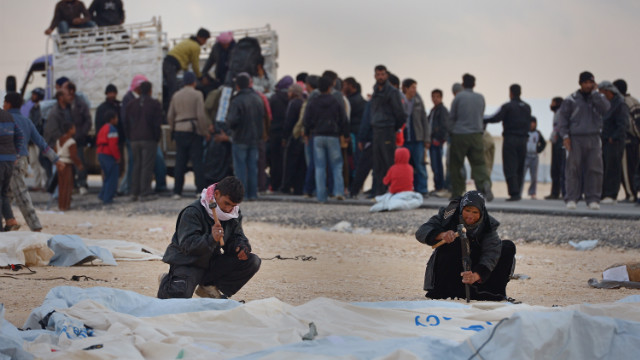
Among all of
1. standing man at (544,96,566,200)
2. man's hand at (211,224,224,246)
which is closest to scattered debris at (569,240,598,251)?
man's hand at (211,224,224,246)

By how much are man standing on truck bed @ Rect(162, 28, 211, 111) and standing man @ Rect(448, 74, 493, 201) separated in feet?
18.0

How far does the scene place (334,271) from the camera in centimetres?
797

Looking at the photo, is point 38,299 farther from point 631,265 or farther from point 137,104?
point 137,104

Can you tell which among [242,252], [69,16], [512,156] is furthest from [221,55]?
[242,252]

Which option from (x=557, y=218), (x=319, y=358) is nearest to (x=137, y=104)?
(x=557, y=218)

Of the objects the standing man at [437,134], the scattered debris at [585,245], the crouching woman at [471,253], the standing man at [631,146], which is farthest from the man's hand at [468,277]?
the standing man at [437,134]

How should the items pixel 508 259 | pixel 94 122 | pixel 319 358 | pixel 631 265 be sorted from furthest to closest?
pixel 94 122
pixel 631 265
pixel 508 259
pixel 319 358

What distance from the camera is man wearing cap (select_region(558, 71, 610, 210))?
1177 cm

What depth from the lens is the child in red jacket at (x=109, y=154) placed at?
48.5 ft

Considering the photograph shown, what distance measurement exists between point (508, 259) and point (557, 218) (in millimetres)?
5556

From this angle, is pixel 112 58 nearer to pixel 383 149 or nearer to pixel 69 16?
pixel 69 16

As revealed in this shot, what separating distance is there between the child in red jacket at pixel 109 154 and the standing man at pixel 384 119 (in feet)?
14.9

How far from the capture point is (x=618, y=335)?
4035 mm

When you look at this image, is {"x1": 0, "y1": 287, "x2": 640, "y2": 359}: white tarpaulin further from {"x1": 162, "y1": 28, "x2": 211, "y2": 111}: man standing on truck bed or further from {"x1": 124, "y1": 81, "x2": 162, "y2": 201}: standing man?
{"x1": 162, "y1": 28, "x2": 211, "y2": 111}: man standing on truck bed
